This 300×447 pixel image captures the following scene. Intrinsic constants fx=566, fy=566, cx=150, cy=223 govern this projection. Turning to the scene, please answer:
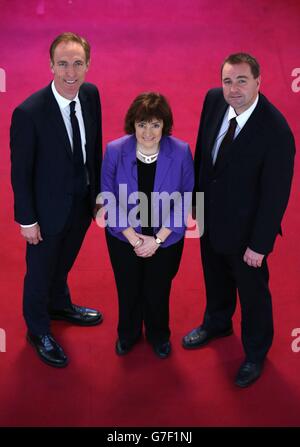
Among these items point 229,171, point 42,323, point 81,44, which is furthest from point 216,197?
point 42,323

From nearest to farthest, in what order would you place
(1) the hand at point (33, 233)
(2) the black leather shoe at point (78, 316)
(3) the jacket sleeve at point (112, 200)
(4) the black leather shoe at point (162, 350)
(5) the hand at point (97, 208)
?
(3) the jacket sleeve at point (112, 200) → (1) the hand at point (33, 233) → (5) the hand at point (97, 208) → (4) the black leather shoe at point (162, 350) → (2) the black leather shoe at point (78, 316)

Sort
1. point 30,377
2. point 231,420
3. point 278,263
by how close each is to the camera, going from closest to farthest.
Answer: point 231,420
point 30,377
point 278,263

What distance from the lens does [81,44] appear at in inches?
112

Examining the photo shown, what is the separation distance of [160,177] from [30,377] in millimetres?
1379

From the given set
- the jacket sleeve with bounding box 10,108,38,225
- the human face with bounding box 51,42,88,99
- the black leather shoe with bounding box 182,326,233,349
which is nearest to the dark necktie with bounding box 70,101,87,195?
the human face with bounding box 51,42,88,99

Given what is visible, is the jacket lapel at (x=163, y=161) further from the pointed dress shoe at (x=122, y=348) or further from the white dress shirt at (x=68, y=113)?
the pointed dress shoe at (x=122, y=348)

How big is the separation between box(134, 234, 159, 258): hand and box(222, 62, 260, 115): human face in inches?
31.3

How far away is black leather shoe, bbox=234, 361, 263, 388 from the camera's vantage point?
10.3 ft

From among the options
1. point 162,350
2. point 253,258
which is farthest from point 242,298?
point 162,350

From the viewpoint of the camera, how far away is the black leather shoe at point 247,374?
3150 mm

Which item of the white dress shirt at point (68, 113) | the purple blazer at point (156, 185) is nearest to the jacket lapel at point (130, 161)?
the purple blazer at point (156, 185)

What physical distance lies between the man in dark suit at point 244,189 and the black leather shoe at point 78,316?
2.52 feet

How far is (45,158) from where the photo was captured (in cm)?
286

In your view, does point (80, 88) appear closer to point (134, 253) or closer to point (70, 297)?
point (134, 253)
